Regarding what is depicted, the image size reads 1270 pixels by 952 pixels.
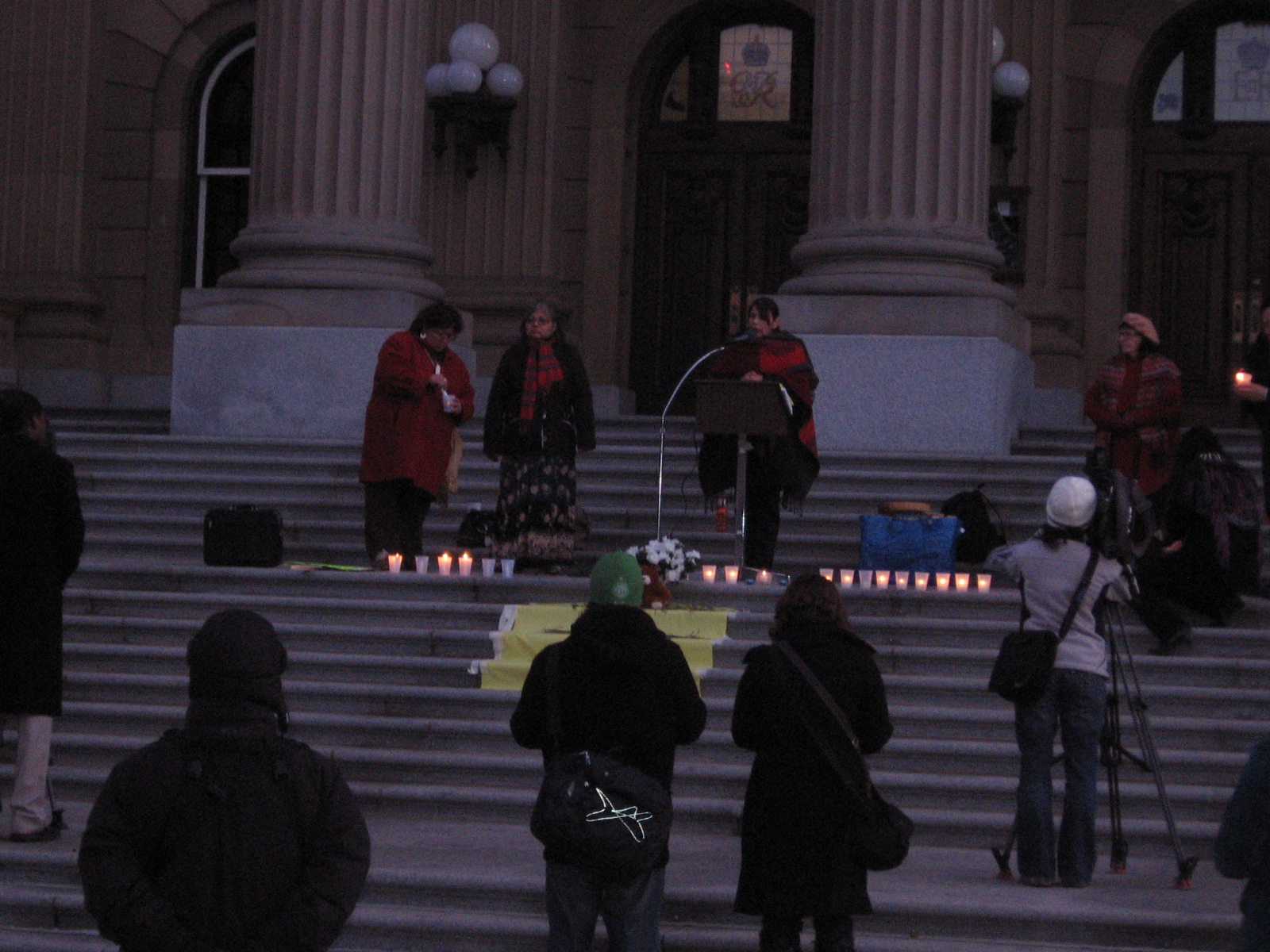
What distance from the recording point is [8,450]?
8.96m

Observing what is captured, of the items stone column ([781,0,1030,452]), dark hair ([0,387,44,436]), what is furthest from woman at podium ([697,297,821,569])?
dark hair ([0,387,44,436])

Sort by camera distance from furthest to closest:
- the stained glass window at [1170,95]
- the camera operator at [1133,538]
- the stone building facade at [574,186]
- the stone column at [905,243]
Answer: the stained glass window at [1170,95], the stone building facade at [574,186], the stone column at [905,243], the camera operator at [1133,538]

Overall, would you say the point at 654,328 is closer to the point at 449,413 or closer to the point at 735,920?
the point at 449,413

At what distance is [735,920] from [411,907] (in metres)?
1.30

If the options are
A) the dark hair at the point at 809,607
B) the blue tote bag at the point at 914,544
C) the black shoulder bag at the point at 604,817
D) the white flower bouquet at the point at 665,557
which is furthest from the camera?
the blue tote bag at the point at 914,544

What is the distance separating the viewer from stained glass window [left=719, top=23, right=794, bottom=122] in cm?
2006

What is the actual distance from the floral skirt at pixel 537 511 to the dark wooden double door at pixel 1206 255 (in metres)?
8.22

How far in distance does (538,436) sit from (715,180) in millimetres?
7848

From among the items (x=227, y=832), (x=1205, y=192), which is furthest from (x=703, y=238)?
(x=227, y=832)

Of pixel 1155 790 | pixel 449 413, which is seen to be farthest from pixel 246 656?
pixel 449 413

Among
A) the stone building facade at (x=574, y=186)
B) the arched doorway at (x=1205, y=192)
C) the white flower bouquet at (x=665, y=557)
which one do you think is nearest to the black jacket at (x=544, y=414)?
the white flower bouquet at (x=665, y=557)

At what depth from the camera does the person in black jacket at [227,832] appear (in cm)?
456

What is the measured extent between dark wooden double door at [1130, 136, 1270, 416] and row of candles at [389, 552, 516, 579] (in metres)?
8.75

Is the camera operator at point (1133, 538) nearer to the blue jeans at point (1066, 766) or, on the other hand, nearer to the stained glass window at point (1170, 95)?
the blue jeans at point (1066, 766)
